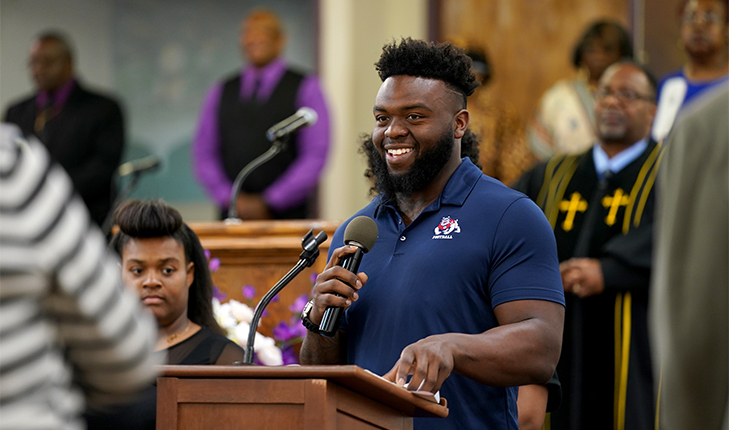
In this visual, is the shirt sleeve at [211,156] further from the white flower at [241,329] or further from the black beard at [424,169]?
the black beard at [424,169]

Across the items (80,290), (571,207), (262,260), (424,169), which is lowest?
(262,260)

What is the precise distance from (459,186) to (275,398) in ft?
3.41

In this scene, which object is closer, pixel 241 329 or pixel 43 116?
pixel 241 329

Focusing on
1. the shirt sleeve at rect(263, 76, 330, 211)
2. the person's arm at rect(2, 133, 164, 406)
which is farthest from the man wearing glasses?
the person's arm at rect(2, 133, 164, 406)

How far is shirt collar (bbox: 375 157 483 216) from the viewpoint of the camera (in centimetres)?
313

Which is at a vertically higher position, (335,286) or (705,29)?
(705,29)

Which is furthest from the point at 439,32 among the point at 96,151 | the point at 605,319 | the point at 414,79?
the point at 414,79

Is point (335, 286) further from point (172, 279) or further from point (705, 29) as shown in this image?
point (705, 29)

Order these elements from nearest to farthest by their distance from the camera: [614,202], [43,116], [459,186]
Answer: [459,186] < [614,202] < [43,116]

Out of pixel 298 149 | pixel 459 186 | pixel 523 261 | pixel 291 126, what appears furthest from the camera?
pixel 298 149

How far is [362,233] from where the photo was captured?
9.73 ft

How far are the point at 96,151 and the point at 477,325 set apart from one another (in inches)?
172

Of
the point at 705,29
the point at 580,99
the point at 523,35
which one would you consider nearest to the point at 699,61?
the point at 705,29

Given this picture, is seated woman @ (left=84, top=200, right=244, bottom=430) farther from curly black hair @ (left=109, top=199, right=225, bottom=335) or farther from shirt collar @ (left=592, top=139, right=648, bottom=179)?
shirt collar @ (left=592, top=139, right=648, bottom=179)
